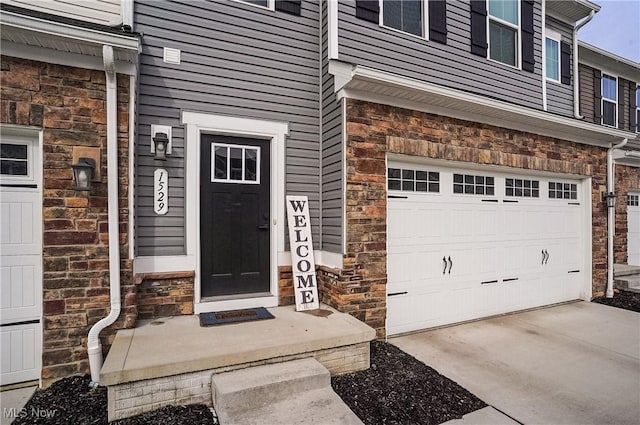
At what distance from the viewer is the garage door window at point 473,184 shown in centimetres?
446

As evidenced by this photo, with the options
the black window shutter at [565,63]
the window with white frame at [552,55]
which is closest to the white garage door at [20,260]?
the window with white frame at [552,55]

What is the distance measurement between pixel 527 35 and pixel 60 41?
20.3 feet

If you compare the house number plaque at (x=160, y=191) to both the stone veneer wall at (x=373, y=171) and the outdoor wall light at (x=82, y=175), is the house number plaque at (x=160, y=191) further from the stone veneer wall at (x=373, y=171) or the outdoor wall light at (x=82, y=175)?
the stone veneer wall at (x=373, y=171)

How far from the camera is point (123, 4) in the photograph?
319cm

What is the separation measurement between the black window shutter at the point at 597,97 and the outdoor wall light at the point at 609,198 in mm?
2929

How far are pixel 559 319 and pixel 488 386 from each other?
8.69 ft

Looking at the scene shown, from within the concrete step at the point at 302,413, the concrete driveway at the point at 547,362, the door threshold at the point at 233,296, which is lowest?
the concrete driveway at the point at 547,362

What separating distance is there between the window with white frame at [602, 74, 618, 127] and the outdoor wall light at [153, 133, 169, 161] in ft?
30.8

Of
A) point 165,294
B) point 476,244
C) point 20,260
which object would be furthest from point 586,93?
point 20,260

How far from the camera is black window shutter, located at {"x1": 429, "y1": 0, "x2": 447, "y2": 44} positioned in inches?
175

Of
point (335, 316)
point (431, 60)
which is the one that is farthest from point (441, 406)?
point (431, 60)

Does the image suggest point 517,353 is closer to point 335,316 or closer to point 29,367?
point 335,316

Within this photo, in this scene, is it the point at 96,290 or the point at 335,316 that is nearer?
the point at 96,290

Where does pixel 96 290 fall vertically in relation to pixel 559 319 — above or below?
above
